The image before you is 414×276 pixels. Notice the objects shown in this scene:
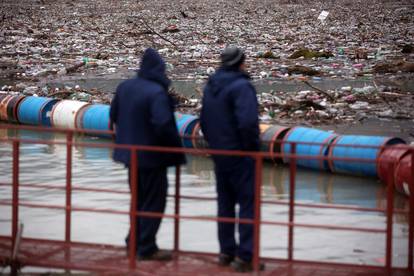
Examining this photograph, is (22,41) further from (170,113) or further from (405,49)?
(170,113)

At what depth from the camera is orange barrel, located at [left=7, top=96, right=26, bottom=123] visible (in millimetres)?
16938

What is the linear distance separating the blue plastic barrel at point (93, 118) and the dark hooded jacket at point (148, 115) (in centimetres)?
779

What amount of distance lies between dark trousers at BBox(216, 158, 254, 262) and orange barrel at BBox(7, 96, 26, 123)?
10.8m

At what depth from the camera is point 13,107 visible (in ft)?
55.7

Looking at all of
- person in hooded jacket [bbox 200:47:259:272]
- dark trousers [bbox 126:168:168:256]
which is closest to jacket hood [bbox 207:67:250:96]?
person in hooded jacket [bbox 200:47:259:272]

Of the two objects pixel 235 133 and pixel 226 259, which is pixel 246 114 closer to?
pixel 235 133

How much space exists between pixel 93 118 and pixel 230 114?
8.71m

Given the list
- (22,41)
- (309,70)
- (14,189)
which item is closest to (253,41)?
(22,41)

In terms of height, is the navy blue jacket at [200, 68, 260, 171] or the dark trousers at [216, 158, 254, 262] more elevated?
the navy blue jacket at [200, 68, 260, 171]

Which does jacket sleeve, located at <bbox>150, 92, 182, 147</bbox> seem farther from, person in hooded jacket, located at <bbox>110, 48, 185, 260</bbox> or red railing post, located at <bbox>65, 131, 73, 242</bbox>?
red railing post, located at <bbox>65, 131, 73, 242</bbox>

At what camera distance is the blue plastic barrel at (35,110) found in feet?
53.4

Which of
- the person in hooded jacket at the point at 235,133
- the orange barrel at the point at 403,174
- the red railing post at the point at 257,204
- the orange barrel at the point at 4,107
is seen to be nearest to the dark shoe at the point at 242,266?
the person in hooded jacket at the point at 235,133

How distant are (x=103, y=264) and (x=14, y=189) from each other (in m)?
0.90

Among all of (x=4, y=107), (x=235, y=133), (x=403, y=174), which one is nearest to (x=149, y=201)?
(x=235, y=133)
